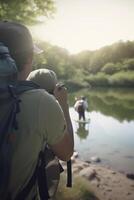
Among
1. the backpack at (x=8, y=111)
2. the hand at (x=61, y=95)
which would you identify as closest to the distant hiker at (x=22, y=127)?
the backpack at (x=8, y=111)

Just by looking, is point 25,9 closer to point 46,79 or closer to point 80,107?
point 80,107

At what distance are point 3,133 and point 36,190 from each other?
1.20 feet

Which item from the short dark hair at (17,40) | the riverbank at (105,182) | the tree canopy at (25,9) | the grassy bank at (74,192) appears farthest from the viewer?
the tree canopy at (25,9)

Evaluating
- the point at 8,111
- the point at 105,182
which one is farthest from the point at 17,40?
the point at 105,182

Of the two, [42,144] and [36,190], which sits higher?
[42,144]

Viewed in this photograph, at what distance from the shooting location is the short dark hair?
1.89m

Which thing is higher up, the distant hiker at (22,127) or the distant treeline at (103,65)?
the distant hiker at (22,127)

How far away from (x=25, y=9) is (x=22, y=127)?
1039 centimetres

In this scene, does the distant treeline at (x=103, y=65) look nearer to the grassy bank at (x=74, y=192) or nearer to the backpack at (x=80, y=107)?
the backpack at (x=80, y=107)

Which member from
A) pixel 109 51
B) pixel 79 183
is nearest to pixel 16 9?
pixel 79 183

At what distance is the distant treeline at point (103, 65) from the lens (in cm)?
6650

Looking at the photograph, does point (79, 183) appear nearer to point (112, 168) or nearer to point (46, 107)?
point (112, 168)

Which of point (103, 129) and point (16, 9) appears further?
point (103, 129)

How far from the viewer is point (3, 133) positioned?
168cm
